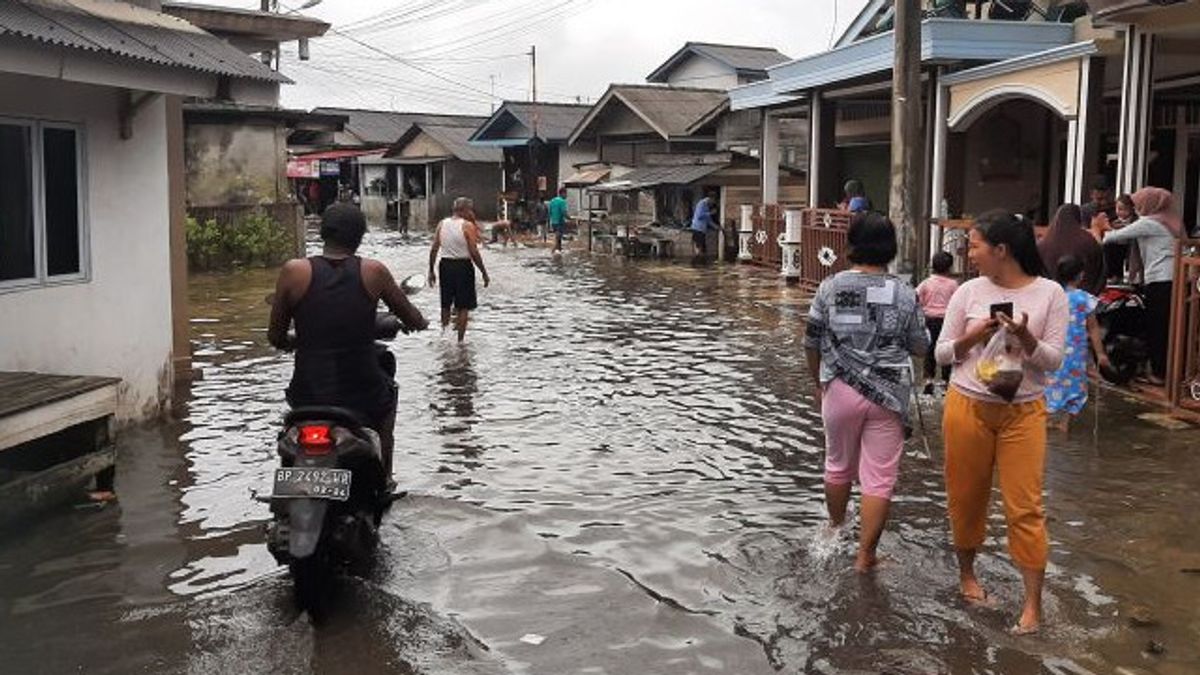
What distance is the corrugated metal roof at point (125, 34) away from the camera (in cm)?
659

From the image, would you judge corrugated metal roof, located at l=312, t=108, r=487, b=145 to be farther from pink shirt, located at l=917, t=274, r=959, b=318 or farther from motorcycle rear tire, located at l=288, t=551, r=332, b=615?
motorcycle rear tire, located at l=288, t=551, r=332, b=615

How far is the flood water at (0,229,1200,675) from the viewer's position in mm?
4758

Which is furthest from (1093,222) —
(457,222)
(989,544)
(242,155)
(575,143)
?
(575,143)

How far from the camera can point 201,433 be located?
8.79 meters

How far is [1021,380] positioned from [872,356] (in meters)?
0.76

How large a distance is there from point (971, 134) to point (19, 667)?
700 inches

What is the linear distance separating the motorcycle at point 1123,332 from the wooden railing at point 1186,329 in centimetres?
75

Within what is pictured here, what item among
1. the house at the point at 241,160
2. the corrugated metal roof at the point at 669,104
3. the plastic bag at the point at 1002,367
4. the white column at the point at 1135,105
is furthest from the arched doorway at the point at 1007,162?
the plastic bag at the point at 1002,367

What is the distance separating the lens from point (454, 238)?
13305 mm

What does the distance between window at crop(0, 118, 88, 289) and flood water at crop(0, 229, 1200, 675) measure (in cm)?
141

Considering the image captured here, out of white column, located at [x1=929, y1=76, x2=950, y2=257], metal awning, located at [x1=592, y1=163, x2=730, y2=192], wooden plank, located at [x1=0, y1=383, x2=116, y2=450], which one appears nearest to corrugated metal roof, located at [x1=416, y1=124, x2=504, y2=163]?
metal awning, located at [x1=592, y1=163, x2=730, y2=192]

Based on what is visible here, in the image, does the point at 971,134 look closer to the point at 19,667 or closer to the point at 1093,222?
the point at 1093,222

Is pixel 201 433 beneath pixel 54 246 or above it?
beneath

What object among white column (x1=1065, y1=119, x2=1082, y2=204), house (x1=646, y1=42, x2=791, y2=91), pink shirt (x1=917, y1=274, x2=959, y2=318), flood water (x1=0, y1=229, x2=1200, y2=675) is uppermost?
Result: house (x1=646, y1=42, x2=791, y2=91)
